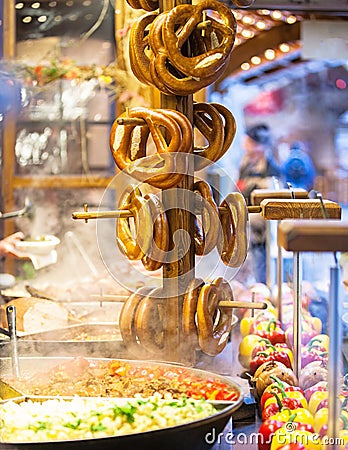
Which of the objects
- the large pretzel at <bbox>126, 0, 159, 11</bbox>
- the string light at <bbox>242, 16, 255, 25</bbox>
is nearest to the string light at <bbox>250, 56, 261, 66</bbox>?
the string light at <bbox>242, 16, 255, 25</bbox>

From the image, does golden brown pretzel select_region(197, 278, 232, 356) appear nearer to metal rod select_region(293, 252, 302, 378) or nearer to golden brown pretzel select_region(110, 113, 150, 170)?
metal rod select_region(293, 252, 302, 378)

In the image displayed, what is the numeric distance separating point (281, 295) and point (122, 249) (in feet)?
4.30

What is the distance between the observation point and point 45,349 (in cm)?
334

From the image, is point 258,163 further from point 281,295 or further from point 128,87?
point 281,295

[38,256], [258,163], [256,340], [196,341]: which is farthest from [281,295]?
[258,163]

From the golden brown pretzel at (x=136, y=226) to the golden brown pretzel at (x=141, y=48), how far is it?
405mm

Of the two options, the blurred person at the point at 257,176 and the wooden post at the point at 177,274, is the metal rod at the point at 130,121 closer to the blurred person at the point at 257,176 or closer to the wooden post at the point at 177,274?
the wooden post at the point at 177,274

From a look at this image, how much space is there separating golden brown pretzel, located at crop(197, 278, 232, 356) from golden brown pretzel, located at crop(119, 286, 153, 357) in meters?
0.24

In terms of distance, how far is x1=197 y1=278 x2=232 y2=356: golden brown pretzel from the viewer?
283 centimetres

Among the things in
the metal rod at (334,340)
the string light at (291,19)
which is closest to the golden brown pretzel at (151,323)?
the metal rod at (334,340)

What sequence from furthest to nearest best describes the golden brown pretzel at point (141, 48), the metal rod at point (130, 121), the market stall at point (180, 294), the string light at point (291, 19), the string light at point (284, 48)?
1. the string light at point (284, 48)
2. the string light at point (291, 19)
3. the golden brown pretzel at point (141, 48)
4. the metal rod at point (130, 121)
5. the market stall at point (180, 294)

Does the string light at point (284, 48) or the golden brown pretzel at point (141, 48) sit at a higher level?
the string light at point (284, 48)

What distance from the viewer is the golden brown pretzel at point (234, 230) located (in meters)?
2.91

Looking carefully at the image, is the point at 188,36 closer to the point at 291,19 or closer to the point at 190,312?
the point at 190,312
